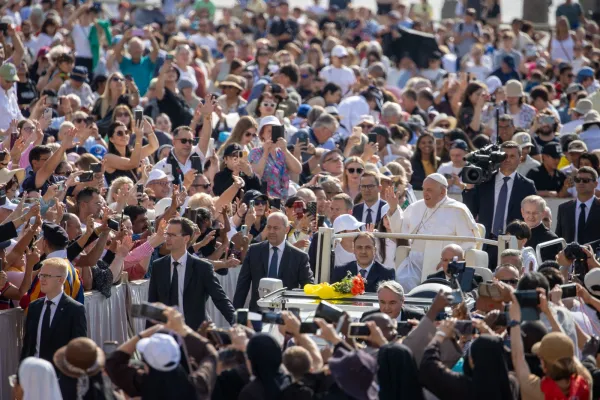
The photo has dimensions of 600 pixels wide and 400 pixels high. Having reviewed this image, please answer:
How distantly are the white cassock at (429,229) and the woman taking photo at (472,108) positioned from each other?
571 cm

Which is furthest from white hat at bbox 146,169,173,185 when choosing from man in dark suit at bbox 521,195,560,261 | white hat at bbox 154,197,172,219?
man in dark suit at bbox 521,195,560,261

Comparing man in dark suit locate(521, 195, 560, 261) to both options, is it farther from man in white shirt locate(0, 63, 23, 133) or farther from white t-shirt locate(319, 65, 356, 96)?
white t-shirt locate(319, 65, 356, 96)

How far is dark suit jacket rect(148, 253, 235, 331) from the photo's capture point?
12.4 metres

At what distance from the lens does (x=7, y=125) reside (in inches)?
659

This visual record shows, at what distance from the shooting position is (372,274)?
13.4 m

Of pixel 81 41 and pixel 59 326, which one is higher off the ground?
pixel 59 326

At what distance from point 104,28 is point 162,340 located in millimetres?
14680

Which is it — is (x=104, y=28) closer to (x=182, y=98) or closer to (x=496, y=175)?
(x=182, y=98)

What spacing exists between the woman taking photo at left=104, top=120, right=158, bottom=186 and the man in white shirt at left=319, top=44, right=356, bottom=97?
6399mm

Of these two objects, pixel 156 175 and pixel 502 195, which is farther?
pixel 502 195

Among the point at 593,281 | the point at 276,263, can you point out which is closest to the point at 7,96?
the point at 276,263

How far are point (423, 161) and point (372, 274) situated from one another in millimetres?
5364

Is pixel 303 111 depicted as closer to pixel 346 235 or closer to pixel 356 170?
pixel 356 170

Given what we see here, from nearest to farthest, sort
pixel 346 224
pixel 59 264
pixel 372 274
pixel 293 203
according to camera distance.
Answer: pixel 59 264 < pixel 372 274 < pixel 346 224 < pixel 293 203
